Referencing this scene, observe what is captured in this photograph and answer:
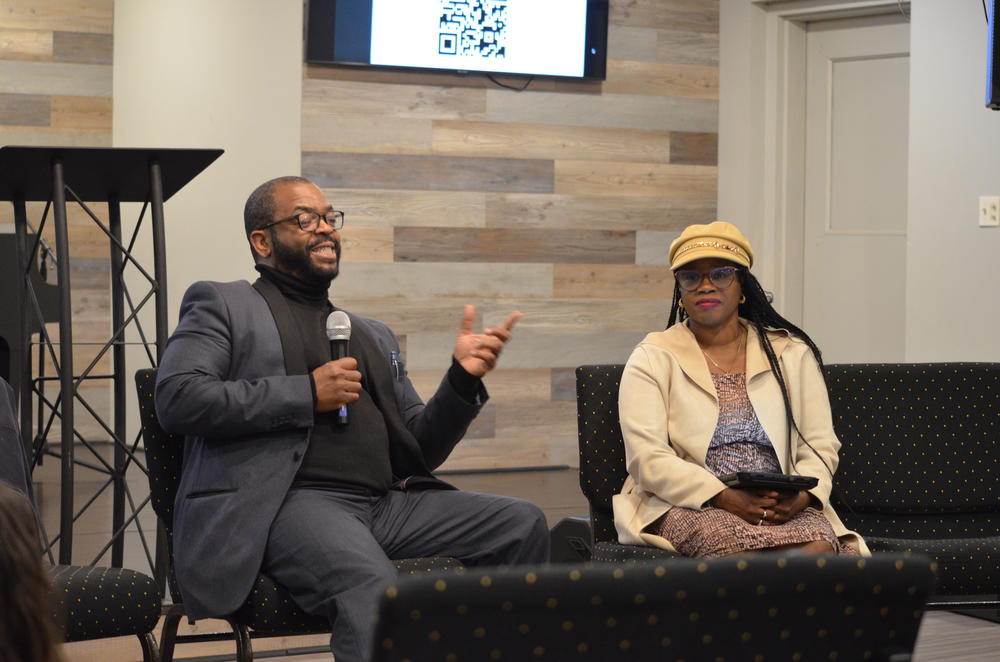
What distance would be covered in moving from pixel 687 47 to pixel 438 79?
1446 millimetres

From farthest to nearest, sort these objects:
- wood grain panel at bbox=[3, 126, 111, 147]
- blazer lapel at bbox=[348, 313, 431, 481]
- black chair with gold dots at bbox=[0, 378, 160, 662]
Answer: wood grain panel at bbox=[3, 126, 111, 147]
blazer lapel at bbox=[348, 313, 431, 481]
black chair with gold dots at bbox=[0, 378, 160, 662]

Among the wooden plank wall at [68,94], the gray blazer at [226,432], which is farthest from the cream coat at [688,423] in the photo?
the wooden plank wall at [68,94]

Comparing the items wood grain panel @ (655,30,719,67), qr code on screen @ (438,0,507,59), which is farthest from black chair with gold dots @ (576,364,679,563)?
wood grain panel @ (655,30,719,67)

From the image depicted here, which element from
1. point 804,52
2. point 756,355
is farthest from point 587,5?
point 756,355

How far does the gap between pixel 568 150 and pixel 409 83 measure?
933mm

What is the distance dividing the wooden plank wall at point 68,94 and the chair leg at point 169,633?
474cm

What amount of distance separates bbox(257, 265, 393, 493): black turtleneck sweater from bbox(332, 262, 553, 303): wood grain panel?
3215 millimetres

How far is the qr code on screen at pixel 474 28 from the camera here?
6469mm

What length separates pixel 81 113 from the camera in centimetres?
740

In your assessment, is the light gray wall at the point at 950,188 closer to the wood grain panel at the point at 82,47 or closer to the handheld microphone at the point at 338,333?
the handheld microphone at the point at 338,333

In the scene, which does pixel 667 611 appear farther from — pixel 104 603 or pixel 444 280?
pixel 444 280

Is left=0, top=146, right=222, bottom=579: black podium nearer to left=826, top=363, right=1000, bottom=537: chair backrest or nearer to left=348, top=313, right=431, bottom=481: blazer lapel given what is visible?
left=348, top=313, right=431, bottom=481: blazer lapel

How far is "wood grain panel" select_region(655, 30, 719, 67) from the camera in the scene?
6.98m

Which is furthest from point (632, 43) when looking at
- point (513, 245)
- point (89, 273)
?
point (89, 273)
